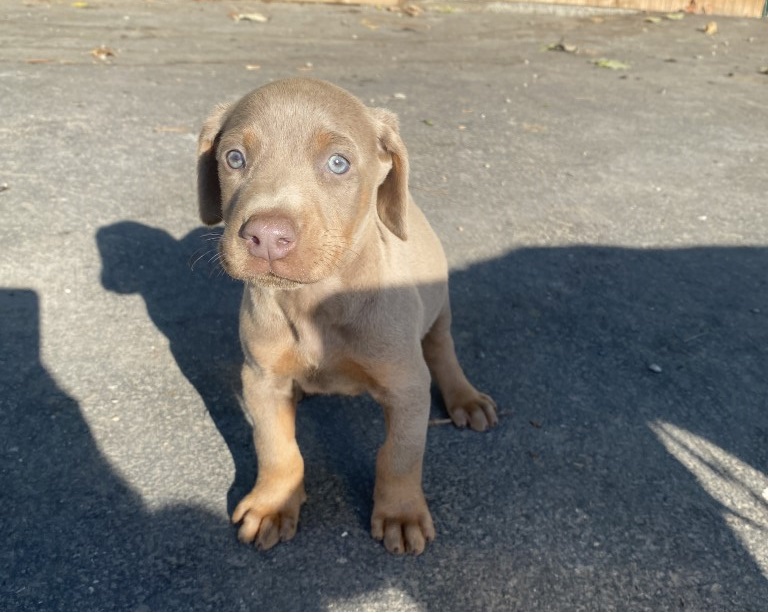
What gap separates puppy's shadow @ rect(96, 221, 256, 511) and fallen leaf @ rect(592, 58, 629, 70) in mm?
7364

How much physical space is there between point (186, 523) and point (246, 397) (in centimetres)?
56

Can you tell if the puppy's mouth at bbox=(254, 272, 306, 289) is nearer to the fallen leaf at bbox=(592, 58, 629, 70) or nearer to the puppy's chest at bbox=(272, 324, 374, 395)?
the puppy's chest at bbox=(272, 324, 374, 395)

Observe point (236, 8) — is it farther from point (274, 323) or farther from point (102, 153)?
point (274, 323)

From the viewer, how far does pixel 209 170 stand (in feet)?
11.4

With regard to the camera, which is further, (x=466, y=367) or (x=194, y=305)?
(x=194, y=305)

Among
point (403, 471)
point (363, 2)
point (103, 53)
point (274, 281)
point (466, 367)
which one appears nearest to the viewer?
Answer: point (274, 281)

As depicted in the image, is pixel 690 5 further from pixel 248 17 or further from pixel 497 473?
pixel 497 473

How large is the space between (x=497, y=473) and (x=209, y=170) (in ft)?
6.00

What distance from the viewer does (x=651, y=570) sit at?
3.22m

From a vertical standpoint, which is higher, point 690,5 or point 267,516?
point 690,5

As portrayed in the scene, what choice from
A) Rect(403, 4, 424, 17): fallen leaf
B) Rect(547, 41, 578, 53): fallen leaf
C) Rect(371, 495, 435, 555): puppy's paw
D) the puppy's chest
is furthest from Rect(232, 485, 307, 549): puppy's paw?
Rect(403, 4, 424, 17): fallen leaf

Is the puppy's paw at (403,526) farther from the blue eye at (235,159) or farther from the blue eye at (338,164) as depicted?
the blue eye at (235,159)

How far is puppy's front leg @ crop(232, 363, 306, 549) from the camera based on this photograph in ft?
11.0

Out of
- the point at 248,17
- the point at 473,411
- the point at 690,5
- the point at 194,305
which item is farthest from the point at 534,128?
the point at 690,5
